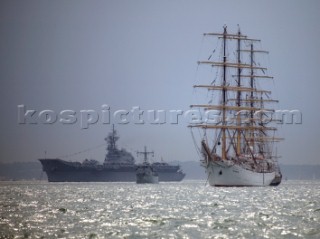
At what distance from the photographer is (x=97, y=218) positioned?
53.1m

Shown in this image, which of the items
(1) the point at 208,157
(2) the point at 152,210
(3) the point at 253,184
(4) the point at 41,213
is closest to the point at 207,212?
(2) the point at 152,210

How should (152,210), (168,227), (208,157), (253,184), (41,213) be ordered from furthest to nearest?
(253,184) < (208,157) < (152,210) < (41,213) < (168,227)

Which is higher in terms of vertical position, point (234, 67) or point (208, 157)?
point (234, 67)

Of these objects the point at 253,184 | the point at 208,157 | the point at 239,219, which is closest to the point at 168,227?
the point at 239,219

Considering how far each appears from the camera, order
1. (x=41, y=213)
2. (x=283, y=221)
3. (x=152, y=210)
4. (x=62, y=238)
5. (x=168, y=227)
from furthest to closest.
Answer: (x=152, y=210), (x=41, y=213), (x=283, y=221), (x=168, y=227), (x=62, y=238)

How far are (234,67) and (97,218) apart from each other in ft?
282

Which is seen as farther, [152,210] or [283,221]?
[152,210]

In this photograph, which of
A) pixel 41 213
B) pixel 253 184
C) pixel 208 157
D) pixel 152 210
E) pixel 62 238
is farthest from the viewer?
pixel 253 184

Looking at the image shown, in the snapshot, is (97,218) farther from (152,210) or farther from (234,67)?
(234,67)

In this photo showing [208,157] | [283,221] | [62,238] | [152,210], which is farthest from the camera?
[208,157]

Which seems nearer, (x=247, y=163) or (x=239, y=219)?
(x=239, y=219)

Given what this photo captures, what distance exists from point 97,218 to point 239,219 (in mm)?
11007

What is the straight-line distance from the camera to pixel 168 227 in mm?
45625

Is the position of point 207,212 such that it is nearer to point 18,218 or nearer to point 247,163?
point 18,218
